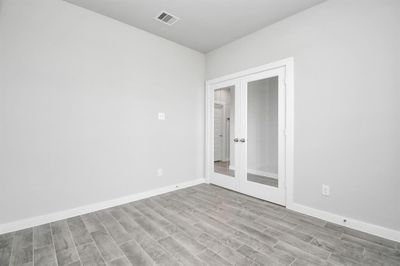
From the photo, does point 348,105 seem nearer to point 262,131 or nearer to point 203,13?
point 262,131

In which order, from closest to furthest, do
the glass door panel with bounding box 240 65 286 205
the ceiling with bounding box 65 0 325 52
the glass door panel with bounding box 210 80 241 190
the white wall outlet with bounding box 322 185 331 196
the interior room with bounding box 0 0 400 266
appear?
the interior room with bounding box 0 0 400 266, the white wall outlet with bounding box 322 185 331 196, the ceiling with bounding box 65 0 325 52, the glass door panel with bounding box 240 65 286 205, the glass door panel with bounding box 210 80 241 190

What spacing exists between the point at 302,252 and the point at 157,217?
173cm

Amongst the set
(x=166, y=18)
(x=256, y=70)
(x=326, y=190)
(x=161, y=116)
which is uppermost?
(x=166, y=18)

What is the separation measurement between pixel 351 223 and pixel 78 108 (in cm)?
385

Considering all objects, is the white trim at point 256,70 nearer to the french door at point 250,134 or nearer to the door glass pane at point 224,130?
the french door at point 250,134

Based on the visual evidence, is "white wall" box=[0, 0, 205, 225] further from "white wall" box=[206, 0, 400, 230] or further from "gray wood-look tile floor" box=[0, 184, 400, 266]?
"white wall" box=[206, 0, 400, 230]

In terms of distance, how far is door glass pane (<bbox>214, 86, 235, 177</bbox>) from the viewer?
11.9 ft

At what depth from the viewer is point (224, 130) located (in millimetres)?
3836

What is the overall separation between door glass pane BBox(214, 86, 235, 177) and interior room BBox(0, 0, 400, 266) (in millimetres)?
146

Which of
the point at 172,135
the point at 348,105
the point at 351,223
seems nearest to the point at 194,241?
the point at 351,223

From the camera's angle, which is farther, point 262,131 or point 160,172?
point 160,172

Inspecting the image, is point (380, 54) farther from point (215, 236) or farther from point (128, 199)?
point (128, 199)

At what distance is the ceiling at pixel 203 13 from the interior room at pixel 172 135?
0.02 m

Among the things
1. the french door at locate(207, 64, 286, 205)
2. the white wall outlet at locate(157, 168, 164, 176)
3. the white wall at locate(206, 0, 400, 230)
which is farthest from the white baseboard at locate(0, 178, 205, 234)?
the white wall at locate(206, 0, 400, 230)
